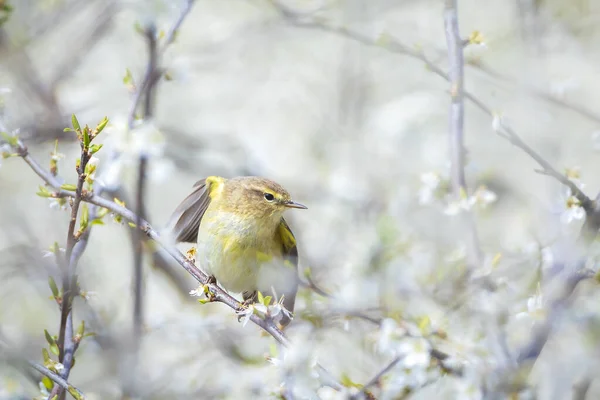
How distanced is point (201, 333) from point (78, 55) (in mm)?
2347

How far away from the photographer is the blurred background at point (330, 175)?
2.63m

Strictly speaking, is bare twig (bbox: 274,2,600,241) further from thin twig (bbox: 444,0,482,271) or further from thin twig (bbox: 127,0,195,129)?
thin twig (bbox: 127,0,195,129)

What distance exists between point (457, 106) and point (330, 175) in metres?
3.34

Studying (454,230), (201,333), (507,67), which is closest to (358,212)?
(454,230)

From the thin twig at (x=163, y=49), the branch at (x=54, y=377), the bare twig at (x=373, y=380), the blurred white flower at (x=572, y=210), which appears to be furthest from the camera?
the thin twig at (x=163, y=49)

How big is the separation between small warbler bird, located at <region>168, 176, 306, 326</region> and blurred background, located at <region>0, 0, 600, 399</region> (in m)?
0.29

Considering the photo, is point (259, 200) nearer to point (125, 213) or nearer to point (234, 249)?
point (234, 249)

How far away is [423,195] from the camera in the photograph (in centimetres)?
324

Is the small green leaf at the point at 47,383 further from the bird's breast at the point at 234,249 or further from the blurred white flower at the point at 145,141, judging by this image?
the bird's breast at the point at 234,249

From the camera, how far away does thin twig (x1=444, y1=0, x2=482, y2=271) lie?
2580 mm

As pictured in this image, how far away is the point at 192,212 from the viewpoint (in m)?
3.67

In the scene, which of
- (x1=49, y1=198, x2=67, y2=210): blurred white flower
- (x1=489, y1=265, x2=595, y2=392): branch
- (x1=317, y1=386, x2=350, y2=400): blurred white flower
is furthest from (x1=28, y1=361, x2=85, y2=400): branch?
(x1=489, y1=265, x2=595, y2=392): branch

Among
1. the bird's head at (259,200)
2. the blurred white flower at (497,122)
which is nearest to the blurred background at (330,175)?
the blurred white flower at (497,122)

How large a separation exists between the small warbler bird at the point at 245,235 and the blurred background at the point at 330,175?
29cm
